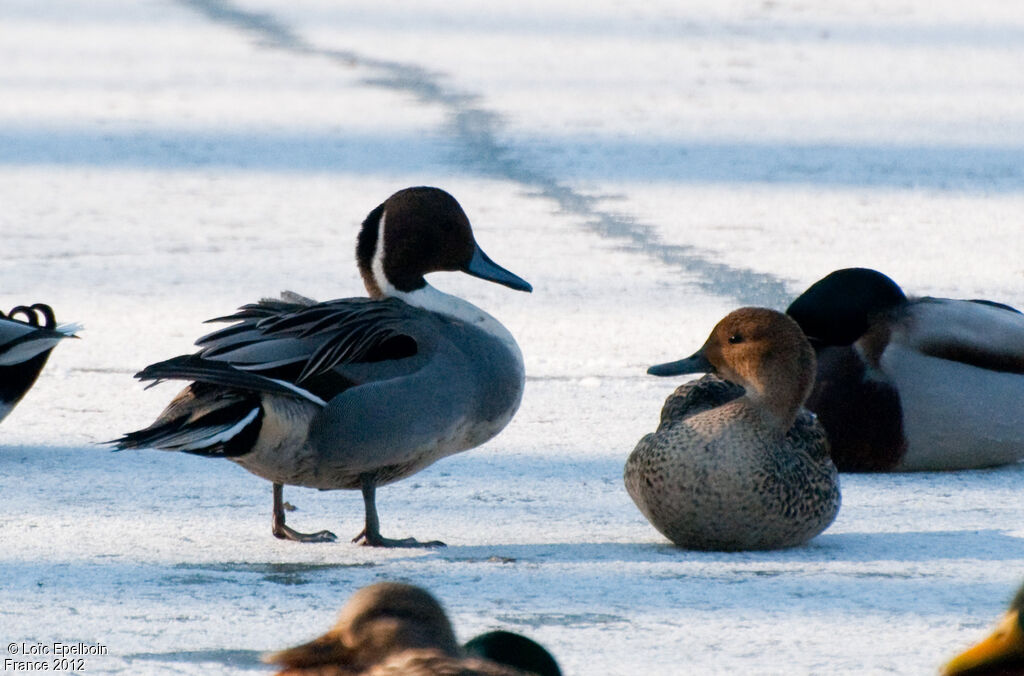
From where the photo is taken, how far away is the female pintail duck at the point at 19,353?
4.68m

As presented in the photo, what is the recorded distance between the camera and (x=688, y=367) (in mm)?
4203

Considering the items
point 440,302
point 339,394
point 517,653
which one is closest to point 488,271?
point 440,302

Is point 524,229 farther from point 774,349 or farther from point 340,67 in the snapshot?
point 340,67

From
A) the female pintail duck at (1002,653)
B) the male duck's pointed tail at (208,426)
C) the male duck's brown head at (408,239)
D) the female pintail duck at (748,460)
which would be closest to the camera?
the female pintail duck at (1002,653)

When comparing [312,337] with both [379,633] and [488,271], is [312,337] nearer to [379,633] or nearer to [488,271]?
[488,271]

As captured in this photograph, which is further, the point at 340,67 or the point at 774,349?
the point at 340,67

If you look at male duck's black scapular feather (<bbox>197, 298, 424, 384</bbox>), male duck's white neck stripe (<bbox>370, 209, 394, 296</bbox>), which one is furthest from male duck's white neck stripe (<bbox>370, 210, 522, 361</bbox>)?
male duck's black scapular feather (<bbox>197, 298, 424, 384</bbox>)

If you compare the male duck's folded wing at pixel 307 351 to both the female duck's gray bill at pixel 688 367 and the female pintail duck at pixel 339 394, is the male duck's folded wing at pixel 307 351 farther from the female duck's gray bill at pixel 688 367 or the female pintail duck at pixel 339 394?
the female duck's gray bill at pixel 688 367

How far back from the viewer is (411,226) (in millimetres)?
4367

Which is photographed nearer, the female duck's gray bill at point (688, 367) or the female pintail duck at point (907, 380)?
the female duck's gray bill at point (688, 367)

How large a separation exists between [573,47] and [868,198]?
5087 mm

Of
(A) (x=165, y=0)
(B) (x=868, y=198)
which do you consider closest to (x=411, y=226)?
(B) (x=868, y=198)

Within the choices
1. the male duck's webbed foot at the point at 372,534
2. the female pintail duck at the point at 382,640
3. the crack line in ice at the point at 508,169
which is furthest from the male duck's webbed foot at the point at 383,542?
the crack line in ice at the point at 508,169

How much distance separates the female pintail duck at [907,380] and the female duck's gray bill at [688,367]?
63 centimetres
